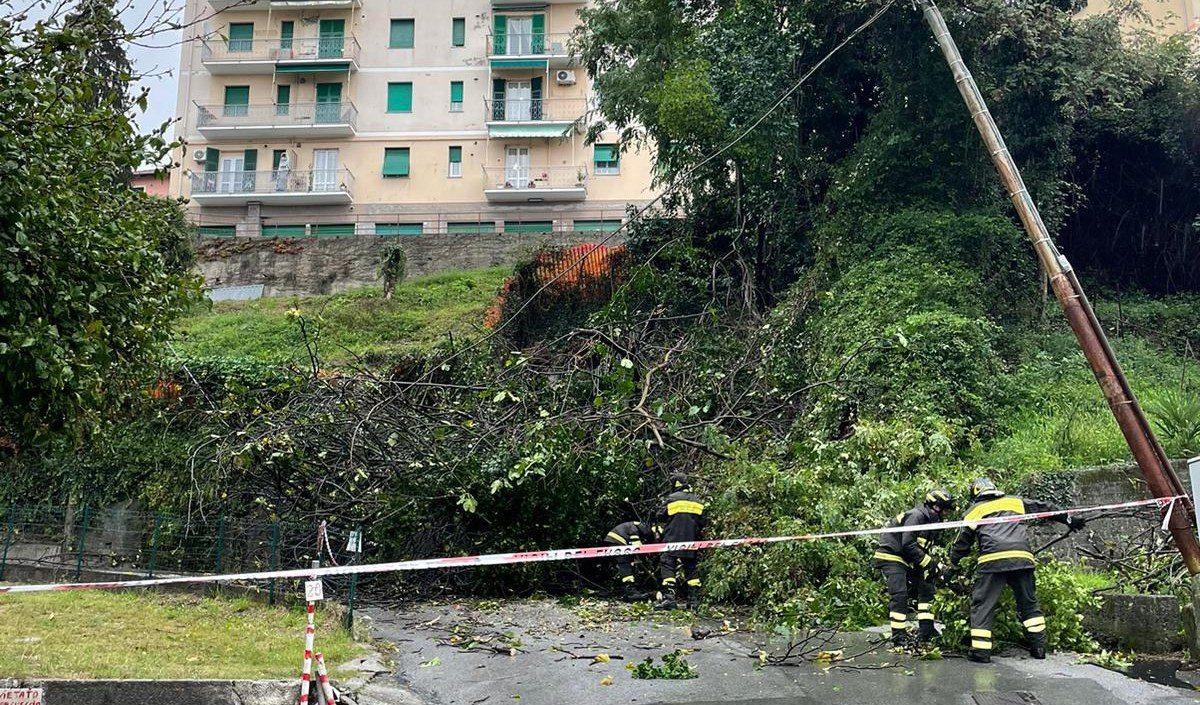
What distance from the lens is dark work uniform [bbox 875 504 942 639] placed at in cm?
719

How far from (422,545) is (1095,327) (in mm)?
7072

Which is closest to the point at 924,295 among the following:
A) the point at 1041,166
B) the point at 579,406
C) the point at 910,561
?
the point at 1041,166

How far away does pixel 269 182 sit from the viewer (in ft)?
108

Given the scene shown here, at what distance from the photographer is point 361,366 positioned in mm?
11883

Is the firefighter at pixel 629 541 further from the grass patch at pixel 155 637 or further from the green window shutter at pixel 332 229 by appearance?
the green window shutter at pixel 332 229

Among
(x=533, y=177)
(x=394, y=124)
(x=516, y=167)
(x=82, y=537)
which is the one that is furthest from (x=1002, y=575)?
(x=394, y=124)

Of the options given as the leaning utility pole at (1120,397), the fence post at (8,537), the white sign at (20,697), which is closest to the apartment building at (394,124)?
the fence post at (8,537)

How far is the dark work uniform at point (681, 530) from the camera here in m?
9.29

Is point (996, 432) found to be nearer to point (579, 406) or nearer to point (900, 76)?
point (579, 406)

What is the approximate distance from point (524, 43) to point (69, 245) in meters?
29.6

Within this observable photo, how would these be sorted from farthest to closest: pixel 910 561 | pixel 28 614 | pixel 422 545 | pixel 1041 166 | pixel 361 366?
pixel 1041 166
pixel 361 366
pixel 422 545
pixel 28 614
pixel 910 561

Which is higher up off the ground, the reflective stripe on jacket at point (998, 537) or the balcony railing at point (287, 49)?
the balcony railing at point (287, 49)

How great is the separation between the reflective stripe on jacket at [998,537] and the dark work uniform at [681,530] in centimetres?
285

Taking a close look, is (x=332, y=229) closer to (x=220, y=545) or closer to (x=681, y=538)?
(x=220, y=545)
